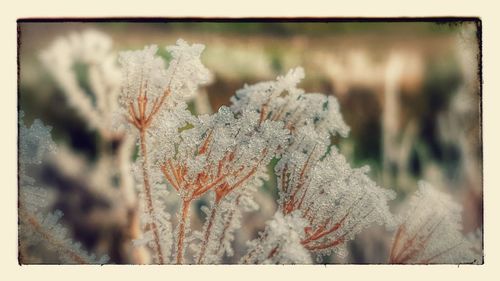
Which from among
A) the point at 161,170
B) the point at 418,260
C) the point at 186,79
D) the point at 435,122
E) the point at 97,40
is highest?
the point at 97,40

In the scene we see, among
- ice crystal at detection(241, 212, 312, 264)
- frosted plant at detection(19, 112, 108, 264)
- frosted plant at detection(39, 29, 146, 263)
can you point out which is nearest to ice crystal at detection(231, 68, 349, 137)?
ice crystal at detection(241, 212, 312, 264)

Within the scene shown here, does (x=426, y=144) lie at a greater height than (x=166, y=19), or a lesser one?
lesser

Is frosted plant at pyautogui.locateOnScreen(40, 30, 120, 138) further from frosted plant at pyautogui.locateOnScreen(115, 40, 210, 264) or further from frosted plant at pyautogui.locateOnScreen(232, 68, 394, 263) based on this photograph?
frosted plant at pyautogui.locateOnScreen(232, 68, 394, 263)

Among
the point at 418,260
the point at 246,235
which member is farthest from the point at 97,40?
the point at 418,260

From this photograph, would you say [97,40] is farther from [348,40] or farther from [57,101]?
[348,40]

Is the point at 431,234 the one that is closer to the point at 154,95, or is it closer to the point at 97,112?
the point at 154,95
